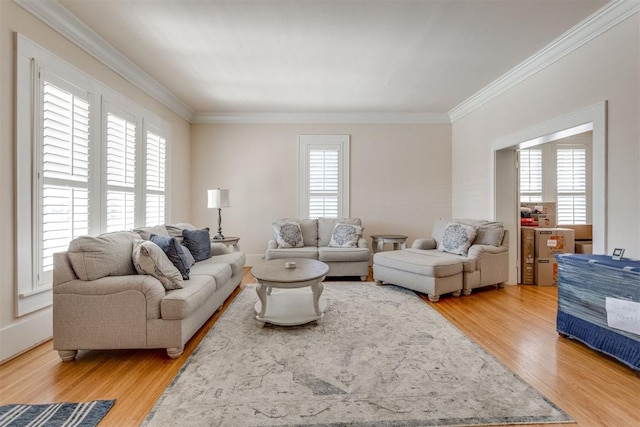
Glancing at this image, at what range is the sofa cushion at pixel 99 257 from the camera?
2.26 meters

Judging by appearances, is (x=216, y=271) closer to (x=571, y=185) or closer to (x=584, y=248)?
(x=584, y=248)

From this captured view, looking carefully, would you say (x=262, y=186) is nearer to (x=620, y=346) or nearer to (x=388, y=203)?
(x=388, y=203)

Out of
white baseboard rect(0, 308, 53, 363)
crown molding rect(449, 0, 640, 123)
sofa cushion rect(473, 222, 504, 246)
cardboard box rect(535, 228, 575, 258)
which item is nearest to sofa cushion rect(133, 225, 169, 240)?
white baseboard rect(0, 308, 53, 363)

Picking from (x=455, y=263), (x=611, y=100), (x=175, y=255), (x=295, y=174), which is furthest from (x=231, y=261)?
(x=611, y=100)

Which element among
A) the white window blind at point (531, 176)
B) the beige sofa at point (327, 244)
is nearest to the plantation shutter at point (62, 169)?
the beige sofa at point (327, 244)

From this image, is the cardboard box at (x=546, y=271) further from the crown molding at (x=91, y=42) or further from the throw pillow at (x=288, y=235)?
the crown molding at (x=91, y=42)

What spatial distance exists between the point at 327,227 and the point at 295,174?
1227mm

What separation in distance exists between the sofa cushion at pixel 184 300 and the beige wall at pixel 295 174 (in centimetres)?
299

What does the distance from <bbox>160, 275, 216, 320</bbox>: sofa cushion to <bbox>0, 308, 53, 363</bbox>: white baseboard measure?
1182 mm

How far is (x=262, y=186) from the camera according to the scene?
562 centimetres

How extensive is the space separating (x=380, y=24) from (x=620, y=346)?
323 cm

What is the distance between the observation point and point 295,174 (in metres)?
5.62

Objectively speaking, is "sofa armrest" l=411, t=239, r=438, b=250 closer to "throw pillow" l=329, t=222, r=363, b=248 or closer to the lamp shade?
"throw pillow" l=329, t=222, r=363, b=248

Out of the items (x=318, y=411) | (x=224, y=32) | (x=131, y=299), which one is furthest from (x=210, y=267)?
(x=224, y=32)
